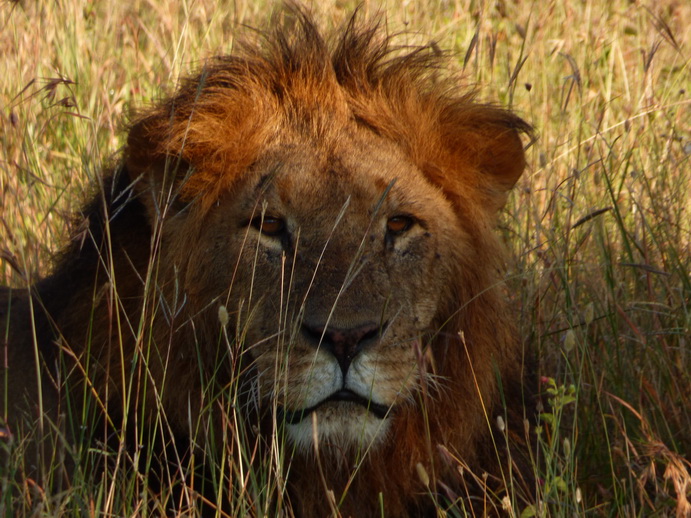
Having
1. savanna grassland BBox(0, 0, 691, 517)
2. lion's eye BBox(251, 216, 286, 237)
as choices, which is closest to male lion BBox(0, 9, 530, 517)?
lion's eye BBox(251, 216, 286, 237)

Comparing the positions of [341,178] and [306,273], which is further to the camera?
[341,178]

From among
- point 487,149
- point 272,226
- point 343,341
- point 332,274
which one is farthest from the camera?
point 487,149

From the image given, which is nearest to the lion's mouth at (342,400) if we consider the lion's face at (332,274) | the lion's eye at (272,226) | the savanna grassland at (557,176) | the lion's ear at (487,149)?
the lion's face at (332,274)

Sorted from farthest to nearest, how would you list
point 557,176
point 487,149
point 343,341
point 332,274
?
point 557,176 → point 487,149 → point 332,274 → point 343,341

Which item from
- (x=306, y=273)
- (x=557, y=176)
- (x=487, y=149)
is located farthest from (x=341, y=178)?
(x=557, y=176)

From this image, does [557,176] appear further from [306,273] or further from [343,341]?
[343,341]

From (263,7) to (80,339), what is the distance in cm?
420

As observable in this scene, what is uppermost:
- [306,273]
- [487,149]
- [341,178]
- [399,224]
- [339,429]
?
[487,149]

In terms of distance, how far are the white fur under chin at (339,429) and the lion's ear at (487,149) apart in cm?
82

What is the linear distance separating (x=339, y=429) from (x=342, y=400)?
0.09 metres

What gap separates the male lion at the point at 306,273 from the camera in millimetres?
2764

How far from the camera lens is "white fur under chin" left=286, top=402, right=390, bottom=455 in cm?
262

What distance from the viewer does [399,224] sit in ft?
9.77

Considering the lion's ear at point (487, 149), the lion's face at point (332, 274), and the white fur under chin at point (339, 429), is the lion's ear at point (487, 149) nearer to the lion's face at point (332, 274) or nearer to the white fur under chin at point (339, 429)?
the lion's face at point (332, 274)
